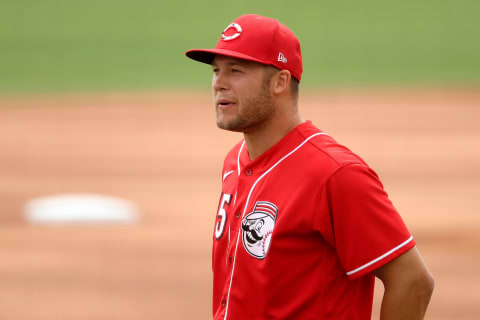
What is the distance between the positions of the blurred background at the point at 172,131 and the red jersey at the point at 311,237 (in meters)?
3.72

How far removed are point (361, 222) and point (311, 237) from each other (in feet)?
0.46

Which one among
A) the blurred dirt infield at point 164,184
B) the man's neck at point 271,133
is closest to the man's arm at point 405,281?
the man's neck at point 271,133

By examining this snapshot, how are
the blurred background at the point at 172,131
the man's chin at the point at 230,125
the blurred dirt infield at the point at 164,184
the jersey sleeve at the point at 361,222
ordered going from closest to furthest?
the jersey sleeve at the point at 361,222
the man's chin at the point at 230,125
the blurred dirt infield at the point at 164,184
the blurred background at the point at 172,131

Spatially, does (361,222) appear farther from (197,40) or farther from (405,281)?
(197,40)

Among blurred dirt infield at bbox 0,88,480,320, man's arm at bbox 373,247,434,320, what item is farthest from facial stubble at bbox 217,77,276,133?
blurred dirt infield at bbox 0,88,480,320

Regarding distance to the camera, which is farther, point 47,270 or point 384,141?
point 384,141

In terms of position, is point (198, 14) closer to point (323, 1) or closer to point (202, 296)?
point (323, 1)

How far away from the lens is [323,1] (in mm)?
27375

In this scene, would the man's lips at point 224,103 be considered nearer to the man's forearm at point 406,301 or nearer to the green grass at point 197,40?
the man's forearm at point 406,301

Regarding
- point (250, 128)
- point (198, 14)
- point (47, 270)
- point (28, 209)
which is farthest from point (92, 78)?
point (250, 128)

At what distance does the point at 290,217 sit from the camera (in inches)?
90.4

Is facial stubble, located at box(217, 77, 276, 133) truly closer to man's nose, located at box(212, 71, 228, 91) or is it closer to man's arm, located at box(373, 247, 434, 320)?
man's nose, located at box(212, 71, 228, 91)

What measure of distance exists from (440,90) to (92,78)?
818 centimetres

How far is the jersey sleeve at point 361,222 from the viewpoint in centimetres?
225
